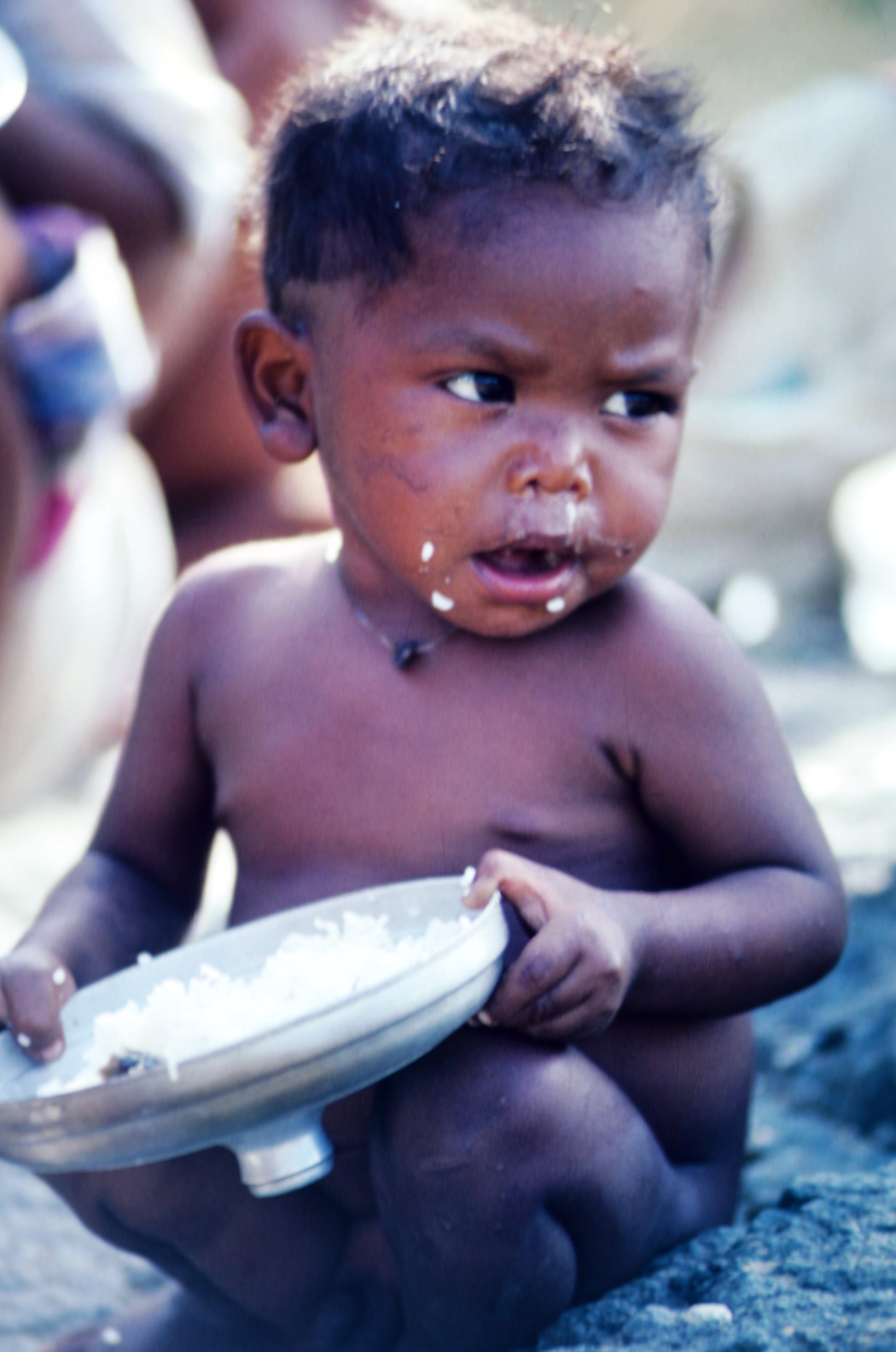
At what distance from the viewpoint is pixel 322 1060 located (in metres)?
0.96

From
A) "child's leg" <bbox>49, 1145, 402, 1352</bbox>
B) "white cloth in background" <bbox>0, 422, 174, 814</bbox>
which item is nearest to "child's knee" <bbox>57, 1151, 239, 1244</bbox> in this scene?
"child's leg" <bbox>49, 1145, 402, 1352</bbox>

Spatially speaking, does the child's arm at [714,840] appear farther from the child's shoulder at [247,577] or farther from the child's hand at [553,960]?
the child's shoulder at [247,577]

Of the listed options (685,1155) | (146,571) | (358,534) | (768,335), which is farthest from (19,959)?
(768,335)

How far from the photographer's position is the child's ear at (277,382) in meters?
1.35

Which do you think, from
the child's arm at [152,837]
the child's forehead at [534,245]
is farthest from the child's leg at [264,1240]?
the child's forehead at [534,245]

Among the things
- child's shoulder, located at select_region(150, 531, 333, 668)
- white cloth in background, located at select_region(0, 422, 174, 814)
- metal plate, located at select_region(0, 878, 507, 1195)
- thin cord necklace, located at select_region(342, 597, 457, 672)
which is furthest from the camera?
white cloth in background, located at select_region(0, 422, 174, 814)

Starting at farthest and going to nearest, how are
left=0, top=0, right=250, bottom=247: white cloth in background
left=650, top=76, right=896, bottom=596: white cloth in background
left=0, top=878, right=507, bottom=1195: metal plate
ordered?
1. left=650, top=76, right=896, bottom=596: white cloth in background
2. left=0, top=0, right=250, bottom=247: white cloth in background
3. left=0, top=878, right=507, bottom=1195: metal plate

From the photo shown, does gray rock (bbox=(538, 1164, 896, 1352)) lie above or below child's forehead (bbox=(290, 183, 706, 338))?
below

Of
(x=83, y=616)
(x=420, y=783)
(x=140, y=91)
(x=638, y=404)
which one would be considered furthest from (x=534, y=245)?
(x=140, y=91)

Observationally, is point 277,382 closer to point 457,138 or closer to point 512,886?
point 457,138

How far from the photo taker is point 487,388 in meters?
1.18

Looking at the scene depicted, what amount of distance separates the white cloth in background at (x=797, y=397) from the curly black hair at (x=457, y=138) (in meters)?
3.15

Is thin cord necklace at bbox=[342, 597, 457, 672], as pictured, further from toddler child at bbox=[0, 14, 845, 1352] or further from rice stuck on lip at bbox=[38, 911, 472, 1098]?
rice stuck on lip at bbox=[38, 911, 472, 1098]

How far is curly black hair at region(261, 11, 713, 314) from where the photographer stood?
3.83 feet
